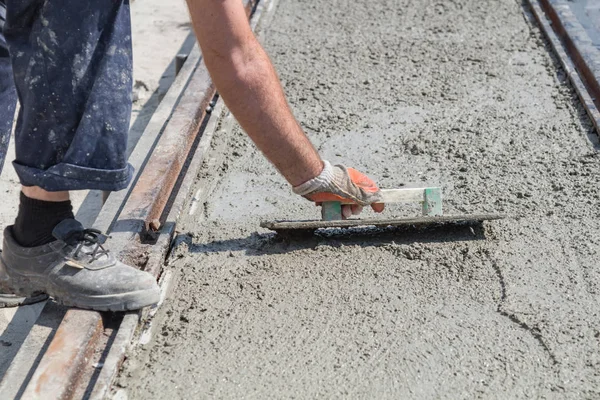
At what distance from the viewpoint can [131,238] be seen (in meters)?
2.69

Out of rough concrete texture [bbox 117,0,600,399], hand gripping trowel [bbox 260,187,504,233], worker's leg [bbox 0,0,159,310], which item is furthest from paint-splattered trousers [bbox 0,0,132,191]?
hand gripping trowel [bbox 260,187,504,233]

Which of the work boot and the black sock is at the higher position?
the black sock

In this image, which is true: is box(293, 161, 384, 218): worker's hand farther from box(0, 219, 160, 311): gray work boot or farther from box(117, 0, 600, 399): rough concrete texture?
box(0, 219, 160, 311): gray work boot

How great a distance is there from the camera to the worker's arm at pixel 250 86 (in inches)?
86.0

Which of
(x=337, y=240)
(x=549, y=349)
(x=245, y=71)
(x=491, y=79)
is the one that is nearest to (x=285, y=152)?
(x=245, y=71)

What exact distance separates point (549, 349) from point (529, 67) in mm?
2484

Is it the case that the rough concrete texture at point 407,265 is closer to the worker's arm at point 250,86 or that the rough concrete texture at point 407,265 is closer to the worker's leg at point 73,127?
the worker's leg at point 73,127

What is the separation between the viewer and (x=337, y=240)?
2795 millimetres

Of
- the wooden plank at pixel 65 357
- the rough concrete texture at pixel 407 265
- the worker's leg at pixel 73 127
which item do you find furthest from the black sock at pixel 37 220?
the rough concrete texture at pixel 407 265

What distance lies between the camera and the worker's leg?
2.24 metres

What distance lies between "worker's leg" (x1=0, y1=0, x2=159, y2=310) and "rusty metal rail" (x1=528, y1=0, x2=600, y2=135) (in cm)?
221

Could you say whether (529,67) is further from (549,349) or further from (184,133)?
(549,349)

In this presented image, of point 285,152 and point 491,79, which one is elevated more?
point 285,152

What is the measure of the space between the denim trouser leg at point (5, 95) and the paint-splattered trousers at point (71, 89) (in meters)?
0.28
